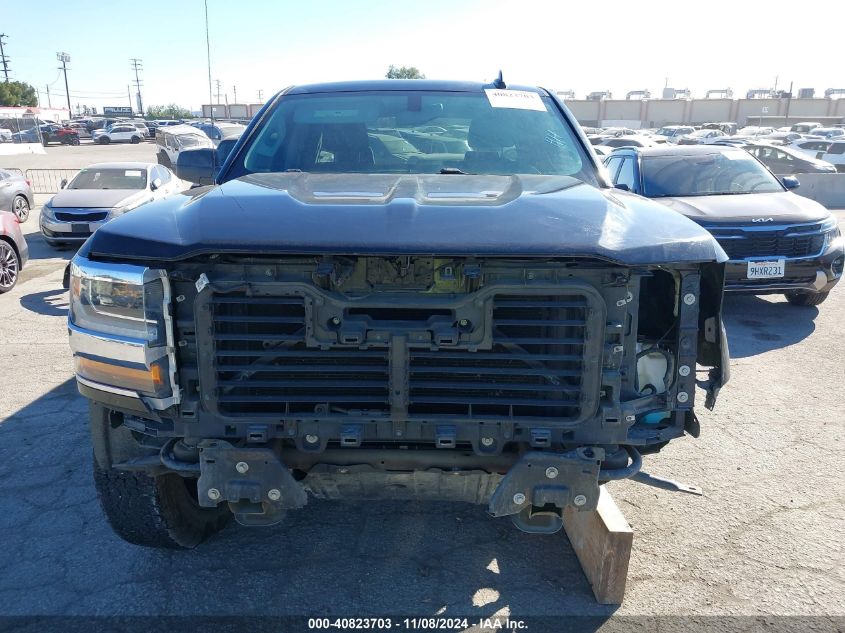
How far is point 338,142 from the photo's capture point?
3.53 metres

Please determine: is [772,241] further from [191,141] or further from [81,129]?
[81,129]

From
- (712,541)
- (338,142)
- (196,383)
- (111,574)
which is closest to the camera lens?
(196,383)

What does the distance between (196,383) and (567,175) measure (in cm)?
199

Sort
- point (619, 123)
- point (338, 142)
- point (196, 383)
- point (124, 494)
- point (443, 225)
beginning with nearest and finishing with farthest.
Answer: point (443, 225)
point (196, 383)
point (124, 494)
point (338, 142)
point (619, 123)

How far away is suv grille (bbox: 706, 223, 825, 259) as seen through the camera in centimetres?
655

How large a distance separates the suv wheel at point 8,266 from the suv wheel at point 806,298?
938 cm

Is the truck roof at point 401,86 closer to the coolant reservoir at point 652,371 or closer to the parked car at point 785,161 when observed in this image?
the coolant reservoir at point 652,371

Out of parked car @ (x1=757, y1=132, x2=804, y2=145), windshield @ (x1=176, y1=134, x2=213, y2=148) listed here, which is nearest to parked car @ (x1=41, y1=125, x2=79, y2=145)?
windshield @ (x1=176, y1=134, x2=213, y2=148)

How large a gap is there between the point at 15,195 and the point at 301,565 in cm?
1382

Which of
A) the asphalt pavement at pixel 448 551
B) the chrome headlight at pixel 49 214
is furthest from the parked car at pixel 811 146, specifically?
the chrome headlight at pixel 49 214

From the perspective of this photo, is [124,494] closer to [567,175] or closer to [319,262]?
[319,262]

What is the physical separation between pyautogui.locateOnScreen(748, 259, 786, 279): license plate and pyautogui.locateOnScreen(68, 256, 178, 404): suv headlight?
6.00 meters

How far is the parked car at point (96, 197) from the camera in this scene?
10.9 metres

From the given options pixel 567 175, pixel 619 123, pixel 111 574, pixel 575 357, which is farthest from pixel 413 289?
pixel 619 123
